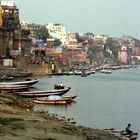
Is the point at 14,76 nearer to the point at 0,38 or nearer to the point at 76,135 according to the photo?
the point at 0,38

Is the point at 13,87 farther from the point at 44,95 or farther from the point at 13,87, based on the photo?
the point at 44,95

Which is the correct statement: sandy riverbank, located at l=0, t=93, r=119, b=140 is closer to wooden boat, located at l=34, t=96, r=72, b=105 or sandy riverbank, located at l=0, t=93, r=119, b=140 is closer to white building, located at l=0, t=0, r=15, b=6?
wooden boat, located at l=34, t=96, r=72, b=105

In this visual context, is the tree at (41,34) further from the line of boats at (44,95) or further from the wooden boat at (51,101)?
the wooden boat at (51,101)

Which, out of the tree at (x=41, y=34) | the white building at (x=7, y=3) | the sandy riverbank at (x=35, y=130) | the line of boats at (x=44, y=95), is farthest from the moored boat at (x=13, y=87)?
the tree at (x=41, y=34)

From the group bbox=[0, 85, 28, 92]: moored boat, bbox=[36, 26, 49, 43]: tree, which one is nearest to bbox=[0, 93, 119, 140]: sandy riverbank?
bbox=[0, 85, 28, 92]: moored boat

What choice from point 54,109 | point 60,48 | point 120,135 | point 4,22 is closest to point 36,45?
point 60,48

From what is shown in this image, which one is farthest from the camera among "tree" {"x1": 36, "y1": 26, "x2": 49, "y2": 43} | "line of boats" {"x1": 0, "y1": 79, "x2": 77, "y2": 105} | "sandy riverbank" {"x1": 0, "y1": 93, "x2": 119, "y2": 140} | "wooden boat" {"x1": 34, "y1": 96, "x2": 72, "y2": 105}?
"tree" {"x1": 36, "y1": 26, "x2": 49, "y2": 43}

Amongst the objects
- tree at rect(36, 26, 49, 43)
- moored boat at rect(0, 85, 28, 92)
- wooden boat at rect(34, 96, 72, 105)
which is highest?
tree at rect(36, 26, 49, 43)

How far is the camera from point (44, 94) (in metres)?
53.2

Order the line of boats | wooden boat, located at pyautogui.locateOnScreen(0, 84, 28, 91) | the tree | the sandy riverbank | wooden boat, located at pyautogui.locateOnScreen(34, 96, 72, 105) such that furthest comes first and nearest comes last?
the tree → wooden boat, located at pyautogui.locateOnScreen(0, 84, 28, 91) → the line of boats → wooden boat, located at pyautogui.locateOnScreen(34, 96, 72, 105) → the sandy riverbank

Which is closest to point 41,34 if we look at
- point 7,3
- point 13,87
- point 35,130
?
point 7,3

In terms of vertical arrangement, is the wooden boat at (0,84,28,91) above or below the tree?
below

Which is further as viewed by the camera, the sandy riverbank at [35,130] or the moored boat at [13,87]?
the moored boat at [13,87]

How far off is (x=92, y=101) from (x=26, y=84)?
12.6 metres
